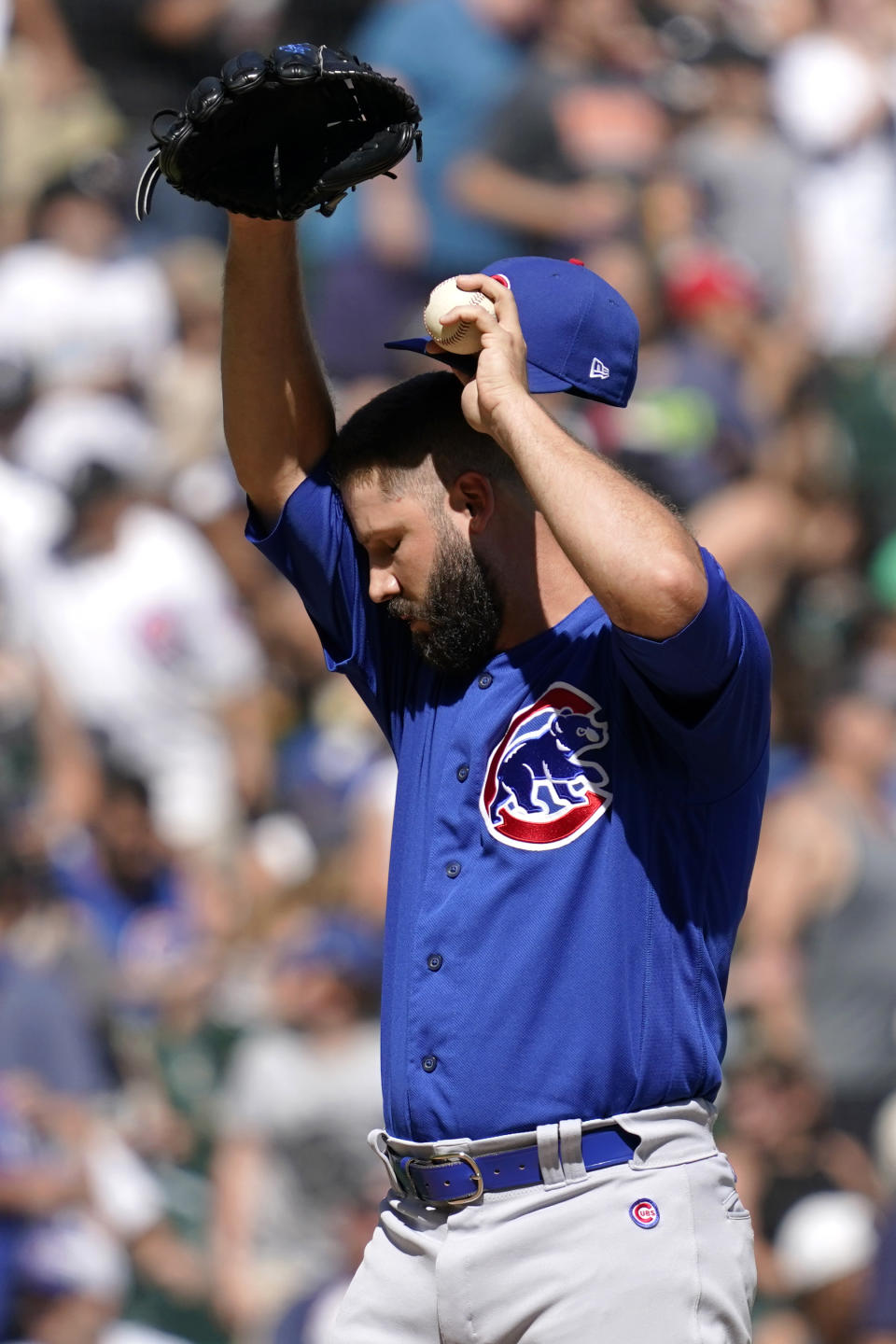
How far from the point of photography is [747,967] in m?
5.50

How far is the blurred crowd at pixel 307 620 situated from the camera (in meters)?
5.06

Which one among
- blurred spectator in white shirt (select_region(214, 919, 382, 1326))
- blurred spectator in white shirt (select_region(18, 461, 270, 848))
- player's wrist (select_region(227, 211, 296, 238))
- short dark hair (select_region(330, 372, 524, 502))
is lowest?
blurred spectator in white shirt (select_region(214, 919, 382, 1326))

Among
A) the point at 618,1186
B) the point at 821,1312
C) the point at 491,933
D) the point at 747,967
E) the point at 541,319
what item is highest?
the point at 541,319

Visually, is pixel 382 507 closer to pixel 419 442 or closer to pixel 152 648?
pixel 419 442

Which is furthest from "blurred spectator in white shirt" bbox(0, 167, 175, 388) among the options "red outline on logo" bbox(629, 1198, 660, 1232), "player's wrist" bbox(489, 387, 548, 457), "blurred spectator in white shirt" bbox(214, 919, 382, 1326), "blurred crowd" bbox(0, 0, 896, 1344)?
"red outline on logo" bbox(629, 1198, 660, 1232)

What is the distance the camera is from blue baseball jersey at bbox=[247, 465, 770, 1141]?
2021 mm

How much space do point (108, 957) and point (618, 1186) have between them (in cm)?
360

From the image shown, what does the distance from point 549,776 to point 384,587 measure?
1.06 ft

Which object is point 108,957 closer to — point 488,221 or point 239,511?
point 239,511

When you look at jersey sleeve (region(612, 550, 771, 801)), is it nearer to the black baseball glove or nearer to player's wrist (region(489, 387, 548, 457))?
player's wrist (region(489, 387, 548, 457))

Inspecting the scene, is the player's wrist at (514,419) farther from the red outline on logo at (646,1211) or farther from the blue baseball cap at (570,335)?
the red outline on logo at (646,1211)

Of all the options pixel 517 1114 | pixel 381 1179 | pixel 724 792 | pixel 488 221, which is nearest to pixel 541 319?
pixel 724 792

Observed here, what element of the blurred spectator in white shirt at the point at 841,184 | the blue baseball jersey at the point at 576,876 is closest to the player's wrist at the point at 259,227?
the blue baseball jersey at the point at 576,876

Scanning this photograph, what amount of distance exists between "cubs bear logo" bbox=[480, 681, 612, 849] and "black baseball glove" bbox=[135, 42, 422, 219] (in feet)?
2.29
